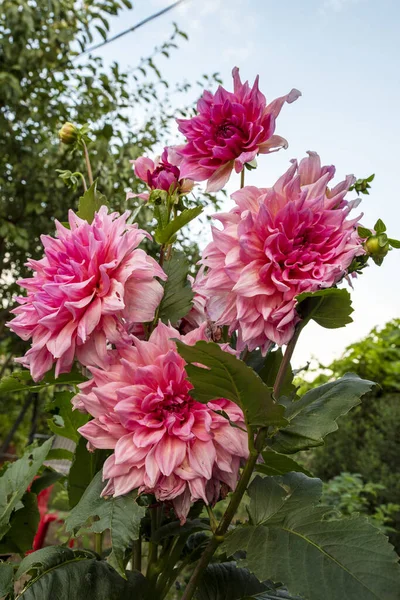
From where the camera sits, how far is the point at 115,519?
1.85ft

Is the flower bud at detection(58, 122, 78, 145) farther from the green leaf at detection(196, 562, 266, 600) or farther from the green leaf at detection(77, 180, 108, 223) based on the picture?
the green leaf at detection(196, 562, 266, 600)

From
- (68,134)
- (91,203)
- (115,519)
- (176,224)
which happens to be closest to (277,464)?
(115,519)

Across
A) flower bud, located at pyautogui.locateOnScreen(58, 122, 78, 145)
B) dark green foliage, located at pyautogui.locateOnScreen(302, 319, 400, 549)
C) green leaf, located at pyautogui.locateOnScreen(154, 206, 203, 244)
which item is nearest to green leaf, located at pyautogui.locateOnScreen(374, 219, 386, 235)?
green leaf, located at pyautogui.locateOnScreen(154, 206, 203, 244)

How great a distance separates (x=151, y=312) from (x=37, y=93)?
3169 mm

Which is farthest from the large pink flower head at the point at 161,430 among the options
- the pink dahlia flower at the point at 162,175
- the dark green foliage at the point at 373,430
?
the dark green foliage at the point at 373,430

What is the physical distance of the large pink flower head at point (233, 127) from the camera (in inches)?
25.3

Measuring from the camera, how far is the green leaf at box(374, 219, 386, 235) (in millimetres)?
543

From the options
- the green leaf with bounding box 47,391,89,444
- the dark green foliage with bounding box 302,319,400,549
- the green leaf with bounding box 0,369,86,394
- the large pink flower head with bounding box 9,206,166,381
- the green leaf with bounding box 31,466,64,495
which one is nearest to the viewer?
the large pink flower head with bounding box 9,206,166,381

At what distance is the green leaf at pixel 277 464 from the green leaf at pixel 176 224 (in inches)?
11.2

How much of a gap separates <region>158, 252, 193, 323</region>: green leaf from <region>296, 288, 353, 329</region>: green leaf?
179 mm

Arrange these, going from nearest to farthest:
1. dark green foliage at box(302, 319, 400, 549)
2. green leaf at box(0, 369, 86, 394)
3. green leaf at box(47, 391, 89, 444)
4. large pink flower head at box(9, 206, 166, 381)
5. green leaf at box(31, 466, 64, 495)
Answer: large pink flower head at box(9, 206, 166, 381), green leaf at box(0, 369, 86, 394), green leaf at box(47, 391, 89, 444), green leaf at box(31, 466, 64, 495), dark green foliage at box(302, 319, 400, 549)

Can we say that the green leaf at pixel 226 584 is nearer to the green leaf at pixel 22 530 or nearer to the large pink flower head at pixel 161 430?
the large pink flower head at pixel 161 430

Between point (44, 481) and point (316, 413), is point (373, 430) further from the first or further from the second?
point (316, 413)

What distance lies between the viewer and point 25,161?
3.29 meters
